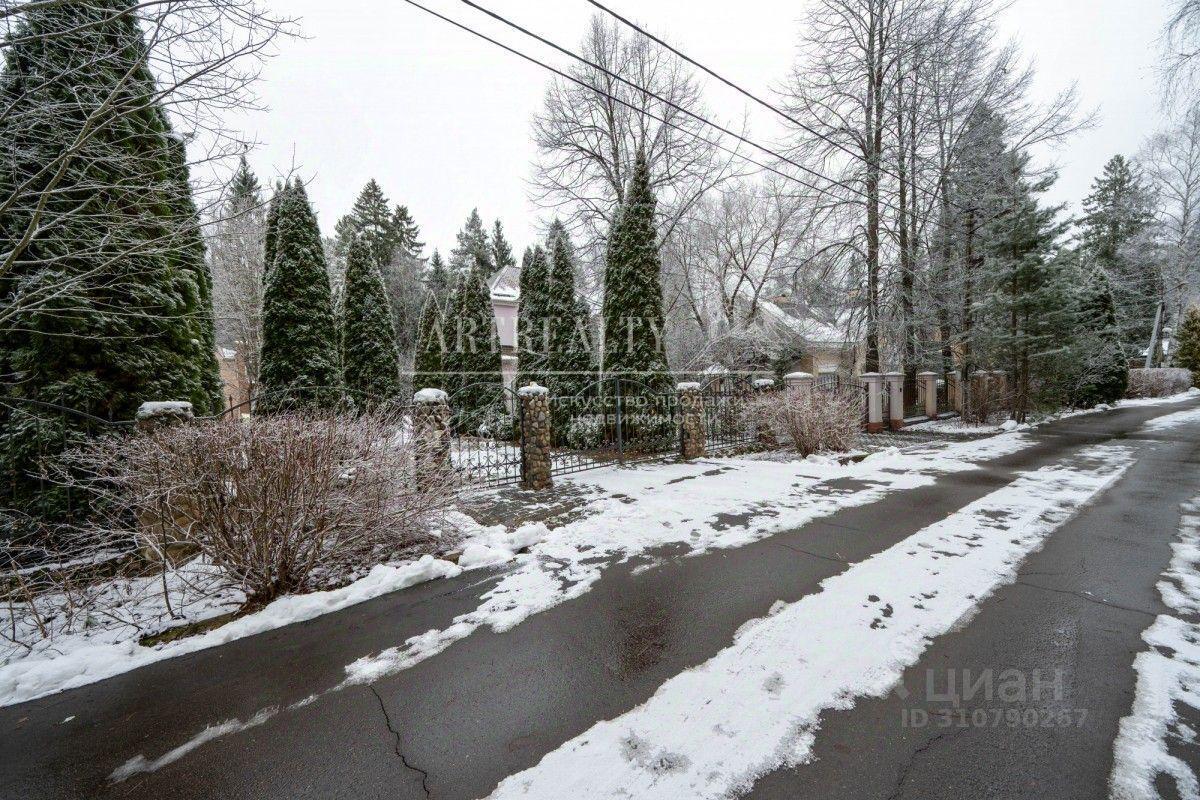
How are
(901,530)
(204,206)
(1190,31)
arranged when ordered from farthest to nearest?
(1190,31), (901,530), (204,206)

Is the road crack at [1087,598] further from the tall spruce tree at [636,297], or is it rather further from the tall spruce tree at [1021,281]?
the tall spruce tree at [1021,281]

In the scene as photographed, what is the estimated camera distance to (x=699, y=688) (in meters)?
2.43

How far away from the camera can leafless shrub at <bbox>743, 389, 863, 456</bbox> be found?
9203 mm

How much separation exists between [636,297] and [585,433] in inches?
133

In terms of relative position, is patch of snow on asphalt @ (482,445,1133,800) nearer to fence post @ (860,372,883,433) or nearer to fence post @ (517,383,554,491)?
fence post @ (517,383,554,491)

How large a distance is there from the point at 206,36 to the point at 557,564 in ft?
16.5

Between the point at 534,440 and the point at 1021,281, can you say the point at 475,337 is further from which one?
the point at 1021,281

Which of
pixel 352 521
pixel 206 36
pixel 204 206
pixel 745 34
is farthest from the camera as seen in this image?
pixel 745 34

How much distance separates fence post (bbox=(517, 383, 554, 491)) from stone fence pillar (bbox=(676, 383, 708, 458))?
3.31 metres

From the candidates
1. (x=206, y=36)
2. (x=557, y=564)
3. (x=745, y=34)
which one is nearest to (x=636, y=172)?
(x=745, y=34)

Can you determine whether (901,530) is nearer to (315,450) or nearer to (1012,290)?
(315,450)

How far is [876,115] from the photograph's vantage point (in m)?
14.2

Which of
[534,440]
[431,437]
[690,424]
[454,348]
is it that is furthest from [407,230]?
[431,437]

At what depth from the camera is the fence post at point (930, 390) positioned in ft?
49.3
